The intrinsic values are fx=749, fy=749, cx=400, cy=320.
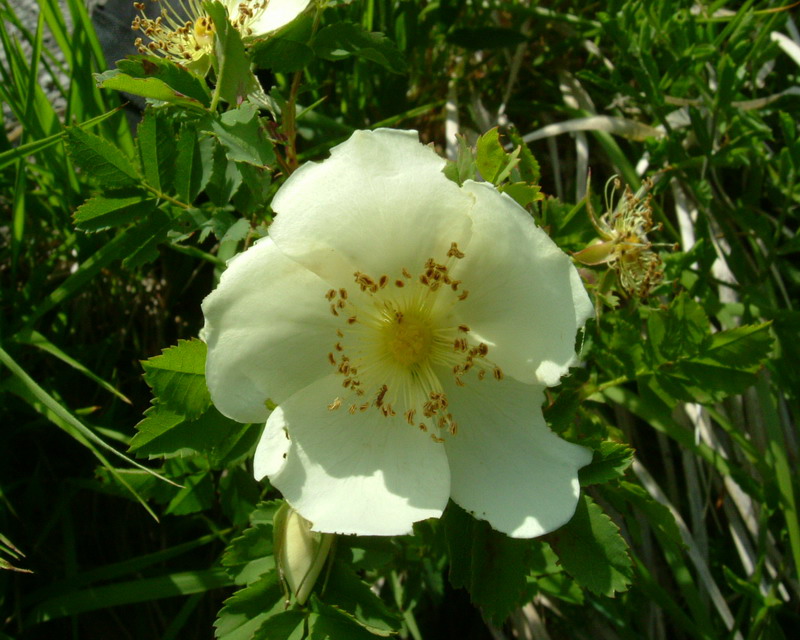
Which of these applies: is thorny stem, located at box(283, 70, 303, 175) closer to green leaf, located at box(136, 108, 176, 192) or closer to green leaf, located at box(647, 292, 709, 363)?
green leaf, located at box(136, 108, 176, 192)

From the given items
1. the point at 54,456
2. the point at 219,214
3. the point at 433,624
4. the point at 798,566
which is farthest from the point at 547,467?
the point at 54,456

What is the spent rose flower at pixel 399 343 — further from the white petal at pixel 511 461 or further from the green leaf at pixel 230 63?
the green leaf at pixel 230 63

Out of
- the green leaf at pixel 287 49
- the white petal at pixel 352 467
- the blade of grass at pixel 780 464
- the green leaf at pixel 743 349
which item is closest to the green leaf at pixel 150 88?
the green leaf at pixel 287 49

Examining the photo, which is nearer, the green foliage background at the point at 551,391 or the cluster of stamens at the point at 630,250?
the green foliage background at the point at 551,391

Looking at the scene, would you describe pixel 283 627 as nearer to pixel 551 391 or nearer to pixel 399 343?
pixel 399 343

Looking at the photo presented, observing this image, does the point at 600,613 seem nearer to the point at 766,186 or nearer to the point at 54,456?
the point at 766,186
